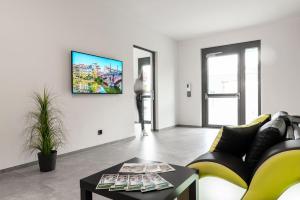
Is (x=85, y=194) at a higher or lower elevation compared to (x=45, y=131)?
lower

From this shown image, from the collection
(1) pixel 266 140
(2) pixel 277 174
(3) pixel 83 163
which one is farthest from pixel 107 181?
(3) pixel 83 163

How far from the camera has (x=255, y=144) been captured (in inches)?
57.2

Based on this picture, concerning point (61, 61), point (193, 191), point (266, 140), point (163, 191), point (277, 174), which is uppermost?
point (61, 61)

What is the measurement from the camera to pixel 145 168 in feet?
4.78

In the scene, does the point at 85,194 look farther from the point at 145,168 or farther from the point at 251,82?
the point at 251,82

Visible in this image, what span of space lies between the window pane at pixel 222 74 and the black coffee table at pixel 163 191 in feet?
17.2

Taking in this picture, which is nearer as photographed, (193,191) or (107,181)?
(107,181)

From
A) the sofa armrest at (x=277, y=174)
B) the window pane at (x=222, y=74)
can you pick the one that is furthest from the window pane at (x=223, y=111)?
the sofa armrest at (x=277, y=174)

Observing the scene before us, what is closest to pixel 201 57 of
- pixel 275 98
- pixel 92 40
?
pixel 275 98

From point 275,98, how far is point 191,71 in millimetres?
2516

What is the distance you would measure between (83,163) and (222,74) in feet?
16.0

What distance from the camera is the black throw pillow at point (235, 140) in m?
1.73

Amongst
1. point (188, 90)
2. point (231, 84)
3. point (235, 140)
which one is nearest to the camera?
point (235, 140)

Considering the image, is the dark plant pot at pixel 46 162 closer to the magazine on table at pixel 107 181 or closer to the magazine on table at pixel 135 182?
the magazine on table at pixel 107 181
